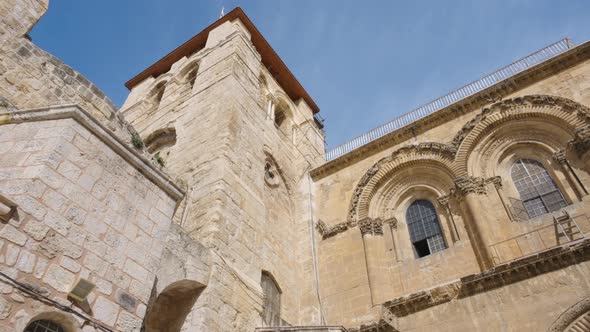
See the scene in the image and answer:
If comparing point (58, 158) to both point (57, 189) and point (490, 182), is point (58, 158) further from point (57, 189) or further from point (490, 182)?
point (490, 182)

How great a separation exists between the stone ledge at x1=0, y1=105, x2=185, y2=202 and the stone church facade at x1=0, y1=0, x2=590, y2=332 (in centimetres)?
2

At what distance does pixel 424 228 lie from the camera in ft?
34.7

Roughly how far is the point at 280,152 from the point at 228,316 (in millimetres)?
6679

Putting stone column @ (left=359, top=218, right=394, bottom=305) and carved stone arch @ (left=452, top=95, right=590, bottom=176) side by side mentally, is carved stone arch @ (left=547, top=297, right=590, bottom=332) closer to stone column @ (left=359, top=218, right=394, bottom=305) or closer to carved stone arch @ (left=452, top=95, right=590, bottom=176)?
stone column @ (left=359, top=218, right=394, bottom=305)

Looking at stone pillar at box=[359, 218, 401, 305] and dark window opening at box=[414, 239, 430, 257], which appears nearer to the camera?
stone pillar at box=[359, 218, 401, 305]

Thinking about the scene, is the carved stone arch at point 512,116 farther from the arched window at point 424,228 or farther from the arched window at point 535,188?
the arched window at point 424,228

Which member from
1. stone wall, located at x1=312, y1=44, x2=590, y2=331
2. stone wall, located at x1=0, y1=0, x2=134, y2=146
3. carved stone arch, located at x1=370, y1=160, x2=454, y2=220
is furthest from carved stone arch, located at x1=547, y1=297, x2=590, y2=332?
stone wall, located at x1=0, y1=0, x2=134, y2=146

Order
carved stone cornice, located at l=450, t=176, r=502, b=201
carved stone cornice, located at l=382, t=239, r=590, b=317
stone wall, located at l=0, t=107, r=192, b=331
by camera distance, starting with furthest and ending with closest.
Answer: carved stone cornice, located at l=450, t=176, r=502, b=201 → carved stone cornice, located at l=382, t=239, r=590, b=317 → stone wall, located at l=0, t=107, r=192, b=331

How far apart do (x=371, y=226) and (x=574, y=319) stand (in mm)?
4714

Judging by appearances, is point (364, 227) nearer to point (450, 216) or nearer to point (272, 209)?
point (450, 216)

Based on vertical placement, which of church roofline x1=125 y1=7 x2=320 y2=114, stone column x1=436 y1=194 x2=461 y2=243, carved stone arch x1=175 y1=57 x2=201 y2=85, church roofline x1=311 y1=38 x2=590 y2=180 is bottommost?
stone column x1=436 y1=194 x2=461 y2=243

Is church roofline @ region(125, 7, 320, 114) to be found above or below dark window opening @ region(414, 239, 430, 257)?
above

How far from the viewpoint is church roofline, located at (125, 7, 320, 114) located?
54.4ft

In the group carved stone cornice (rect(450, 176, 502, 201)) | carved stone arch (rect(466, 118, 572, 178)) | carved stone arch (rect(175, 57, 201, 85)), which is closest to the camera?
carved stone cornice (rect(450, 176, 502, 201))
